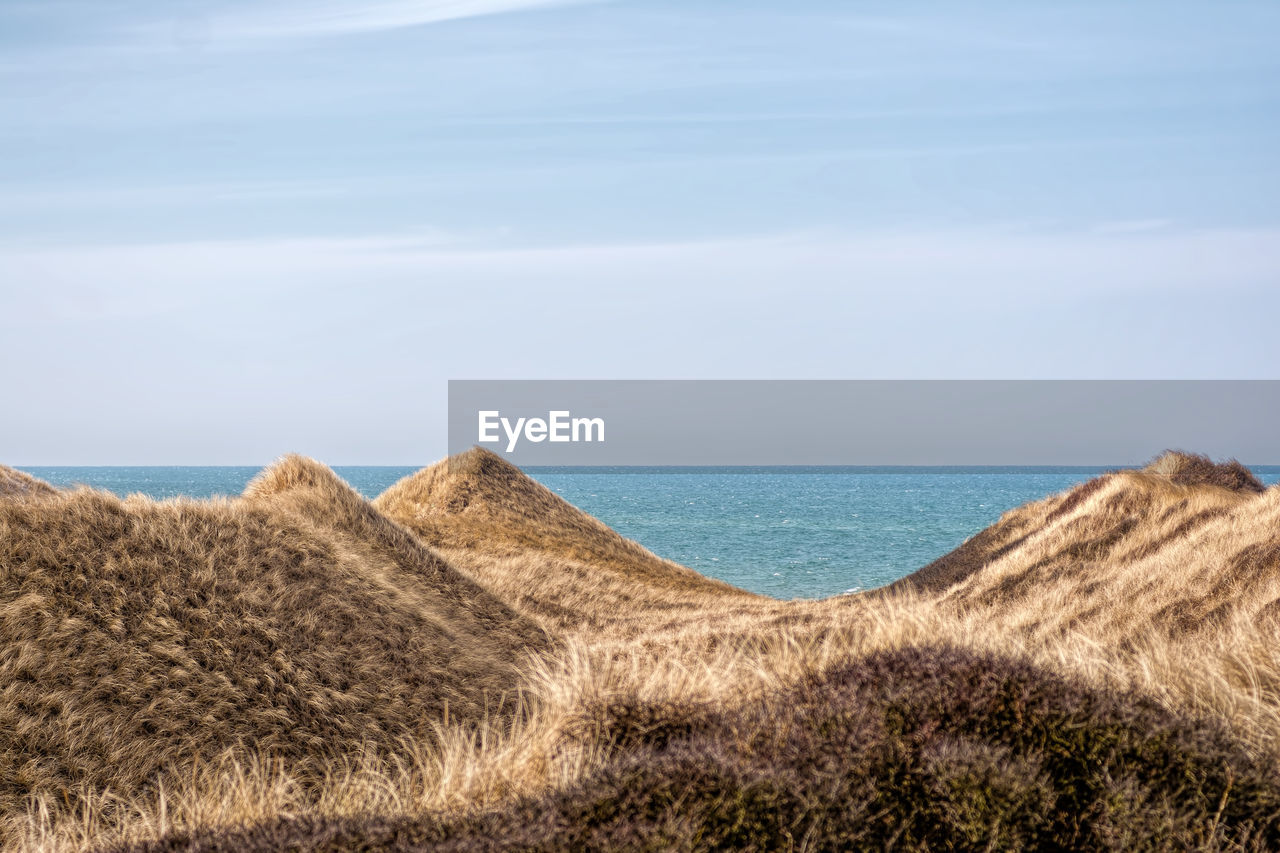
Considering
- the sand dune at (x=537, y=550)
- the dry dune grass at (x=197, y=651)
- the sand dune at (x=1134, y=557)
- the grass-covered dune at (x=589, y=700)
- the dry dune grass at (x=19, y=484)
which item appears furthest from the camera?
the sand dune at (x=537, y=550)

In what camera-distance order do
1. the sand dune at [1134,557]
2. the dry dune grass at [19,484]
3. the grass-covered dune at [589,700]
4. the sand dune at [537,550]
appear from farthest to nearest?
the sand dune at [537,550], the dry dune grass at [19,484], the sand dune at [1134,557], the grass-covered dune at [589,700]

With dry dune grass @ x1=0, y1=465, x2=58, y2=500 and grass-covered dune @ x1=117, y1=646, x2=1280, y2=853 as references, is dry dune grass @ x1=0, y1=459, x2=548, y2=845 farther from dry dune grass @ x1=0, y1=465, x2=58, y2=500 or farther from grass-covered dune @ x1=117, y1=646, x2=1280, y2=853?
dry dune grass @ x1=0, y1=465, x2=58, y2=500

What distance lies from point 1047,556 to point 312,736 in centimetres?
1247

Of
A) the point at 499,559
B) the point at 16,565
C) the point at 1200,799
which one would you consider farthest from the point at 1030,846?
the point at 499,559

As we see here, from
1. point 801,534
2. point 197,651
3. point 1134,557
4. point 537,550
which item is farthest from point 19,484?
point 801,534

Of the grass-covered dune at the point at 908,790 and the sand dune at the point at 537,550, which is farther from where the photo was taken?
the sand dune at the point at 537,550

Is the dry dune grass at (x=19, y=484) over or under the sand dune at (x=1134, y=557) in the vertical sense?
over

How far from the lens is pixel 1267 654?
6.04 metres

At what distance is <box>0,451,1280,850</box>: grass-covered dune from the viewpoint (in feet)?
12.4

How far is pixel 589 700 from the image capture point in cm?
518

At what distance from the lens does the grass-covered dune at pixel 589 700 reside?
12.4 ft

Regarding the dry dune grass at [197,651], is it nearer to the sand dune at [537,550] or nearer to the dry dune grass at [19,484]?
the dry dune grass at [19,484]

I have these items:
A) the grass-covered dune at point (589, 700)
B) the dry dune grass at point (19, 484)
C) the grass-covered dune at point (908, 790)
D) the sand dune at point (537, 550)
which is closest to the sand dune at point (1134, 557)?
the grass-covered dune at point (589, 700)

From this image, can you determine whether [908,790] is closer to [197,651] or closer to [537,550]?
[197,651]
